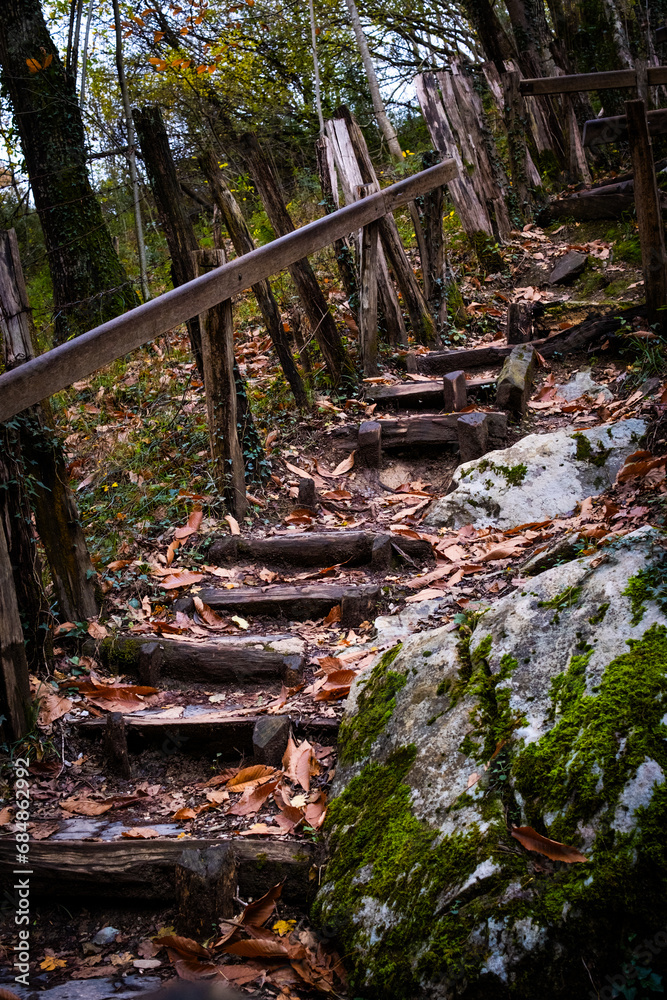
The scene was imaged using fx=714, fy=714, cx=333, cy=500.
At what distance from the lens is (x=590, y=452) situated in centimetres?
399

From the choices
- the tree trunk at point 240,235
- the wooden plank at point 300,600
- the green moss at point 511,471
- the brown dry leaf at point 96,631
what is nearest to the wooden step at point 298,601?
the wooden plank at point 300,600

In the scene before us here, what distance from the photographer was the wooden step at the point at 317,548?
3.77 m

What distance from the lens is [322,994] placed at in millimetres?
1896

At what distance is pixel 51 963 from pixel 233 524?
8.18 ft

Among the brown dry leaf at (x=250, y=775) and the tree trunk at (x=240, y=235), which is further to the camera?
the tree trunk at (x=240, y=235)

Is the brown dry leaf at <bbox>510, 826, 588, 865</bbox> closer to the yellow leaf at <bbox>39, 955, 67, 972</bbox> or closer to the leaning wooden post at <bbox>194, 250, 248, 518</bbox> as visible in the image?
the yellow leaf at <bbox>39, 955, 67, 972</bbox>

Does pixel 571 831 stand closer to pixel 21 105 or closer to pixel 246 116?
pixel 21 105

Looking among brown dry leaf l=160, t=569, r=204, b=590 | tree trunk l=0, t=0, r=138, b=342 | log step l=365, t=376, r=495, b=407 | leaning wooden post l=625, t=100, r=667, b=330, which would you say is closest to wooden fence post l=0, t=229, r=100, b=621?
brown dry leaf l=160, t=569, r=204, b=590

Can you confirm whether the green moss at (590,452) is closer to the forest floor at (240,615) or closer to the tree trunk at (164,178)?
the forest floor at (240,615)

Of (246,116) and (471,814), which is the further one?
(246,116)

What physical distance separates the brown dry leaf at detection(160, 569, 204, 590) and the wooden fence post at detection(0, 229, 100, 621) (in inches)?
16.9

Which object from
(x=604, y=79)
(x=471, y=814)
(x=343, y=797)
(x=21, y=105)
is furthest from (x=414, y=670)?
(x=21, y=105)

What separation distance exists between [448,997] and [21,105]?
9.24 metres

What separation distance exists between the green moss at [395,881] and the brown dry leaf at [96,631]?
Result: 1574 millimetres
